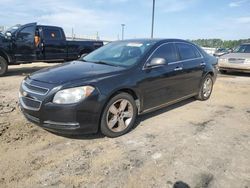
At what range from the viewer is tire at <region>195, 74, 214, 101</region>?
22.7 ft

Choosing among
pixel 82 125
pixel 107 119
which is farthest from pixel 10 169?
pixel 107 119

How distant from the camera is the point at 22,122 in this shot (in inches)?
196

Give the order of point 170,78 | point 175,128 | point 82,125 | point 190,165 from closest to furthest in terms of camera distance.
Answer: point 190,165, point 82,125, point 175,128, point 170,78

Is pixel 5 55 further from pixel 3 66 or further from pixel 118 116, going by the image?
pixel 118 116

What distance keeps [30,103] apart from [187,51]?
377cm

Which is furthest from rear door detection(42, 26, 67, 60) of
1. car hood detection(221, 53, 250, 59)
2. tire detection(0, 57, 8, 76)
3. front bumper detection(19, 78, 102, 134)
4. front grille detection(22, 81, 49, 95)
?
front bumper detection(19, 78, 102, 134)

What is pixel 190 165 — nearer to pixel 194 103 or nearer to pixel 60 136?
pixel 60 136

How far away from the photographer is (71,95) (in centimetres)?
391

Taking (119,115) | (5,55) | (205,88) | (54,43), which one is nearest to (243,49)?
(205,88)

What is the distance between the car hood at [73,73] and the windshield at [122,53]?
299 mm

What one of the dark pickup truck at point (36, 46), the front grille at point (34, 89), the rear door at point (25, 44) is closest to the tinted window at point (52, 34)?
the dark pickup truck at point (36, 46)

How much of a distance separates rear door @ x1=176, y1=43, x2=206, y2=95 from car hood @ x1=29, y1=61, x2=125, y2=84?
1919 mm

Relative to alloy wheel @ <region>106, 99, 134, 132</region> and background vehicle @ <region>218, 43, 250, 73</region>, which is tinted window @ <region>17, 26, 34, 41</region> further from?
background vehicle @ <region>218, 43, 250, 73</region>

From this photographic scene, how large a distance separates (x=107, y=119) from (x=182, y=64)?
2.42 m
